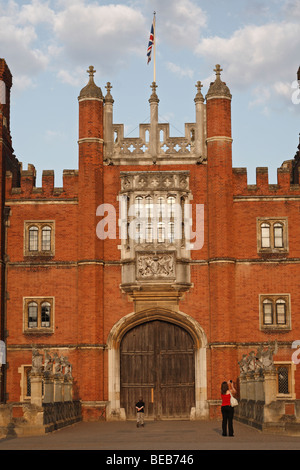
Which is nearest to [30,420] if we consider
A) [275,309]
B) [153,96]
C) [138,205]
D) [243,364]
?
[243,364]

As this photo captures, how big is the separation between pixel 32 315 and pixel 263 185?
1201 cm

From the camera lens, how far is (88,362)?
120 ft

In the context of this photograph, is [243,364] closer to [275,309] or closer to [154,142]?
[275,309]

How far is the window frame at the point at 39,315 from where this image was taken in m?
37.8

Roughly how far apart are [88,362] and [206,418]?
565cm

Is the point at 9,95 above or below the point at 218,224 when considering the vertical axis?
above

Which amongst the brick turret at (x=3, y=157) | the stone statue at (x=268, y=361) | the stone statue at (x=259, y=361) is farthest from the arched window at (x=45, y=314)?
the stone statue at (x=268, y=361)

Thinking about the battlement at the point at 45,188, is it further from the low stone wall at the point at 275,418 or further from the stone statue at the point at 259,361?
the low stone wall at the point at 275,418

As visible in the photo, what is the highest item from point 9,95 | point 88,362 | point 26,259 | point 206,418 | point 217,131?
point 9,95

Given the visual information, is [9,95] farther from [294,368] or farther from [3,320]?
[294,368]

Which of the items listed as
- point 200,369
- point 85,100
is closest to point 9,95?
point 85,100

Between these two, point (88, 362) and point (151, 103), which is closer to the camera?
point (88, 362)

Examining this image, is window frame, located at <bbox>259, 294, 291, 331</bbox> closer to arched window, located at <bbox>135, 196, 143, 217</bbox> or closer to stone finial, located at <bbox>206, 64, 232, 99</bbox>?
arched window, located at <bbox>135, 196, 143, 217</bbox>
